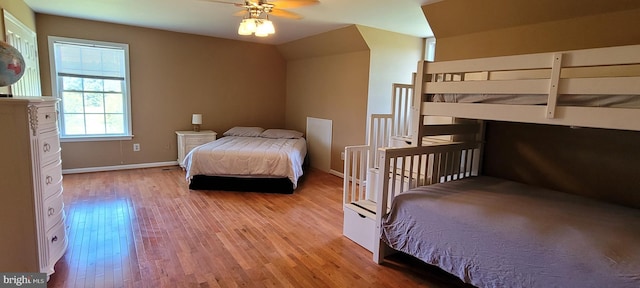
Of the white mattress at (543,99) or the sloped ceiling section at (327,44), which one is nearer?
the white mattress at (543,99)

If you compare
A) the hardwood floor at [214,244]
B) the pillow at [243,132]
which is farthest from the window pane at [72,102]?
the pillow at [243,132]

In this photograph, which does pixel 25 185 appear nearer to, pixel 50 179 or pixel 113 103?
pixel 50 179

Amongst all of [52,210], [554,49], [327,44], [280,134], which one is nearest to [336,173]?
[280,134]

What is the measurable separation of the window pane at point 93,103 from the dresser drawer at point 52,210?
2.98 meters

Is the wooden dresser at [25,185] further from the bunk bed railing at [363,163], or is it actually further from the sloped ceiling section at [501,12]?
the sloped ceiling section at [501,12]

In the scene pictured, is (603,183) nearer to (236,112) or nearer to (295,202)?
(295,202)

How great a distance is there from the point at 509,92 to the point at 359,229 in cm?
151

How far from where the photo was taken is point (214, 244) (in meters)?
2.66

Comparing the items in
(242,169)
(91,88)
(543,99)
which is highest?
(91,88)

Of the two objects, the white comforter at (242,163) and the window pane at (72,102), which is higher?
the window pane at (72,102)

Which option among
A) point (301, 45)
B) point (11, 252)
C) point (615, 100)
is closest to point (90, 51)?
point (301, 45)

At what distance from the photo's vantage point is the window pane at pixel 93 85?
4715 mm

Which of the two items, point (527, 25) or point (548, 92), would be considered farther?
point (527, 25)

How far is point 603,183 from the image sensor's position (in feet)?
7.85
